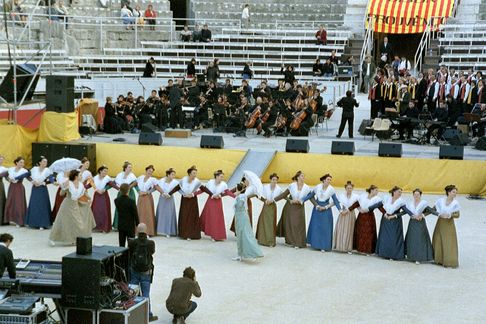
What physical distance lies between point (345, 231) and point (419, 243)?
53.5 inches

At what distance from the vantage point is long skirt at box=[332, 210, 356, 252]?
56.4 ft

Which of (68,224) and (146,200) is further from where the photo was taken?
(146,200)

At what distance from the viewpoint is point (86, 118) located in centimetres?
2706

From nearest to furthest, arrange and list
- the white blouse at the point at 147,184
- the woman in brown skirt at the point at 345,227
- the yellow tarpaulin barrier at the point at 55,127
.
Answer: the woman in brown skirt at the point at 345,227 < the white blouse at the point at 147,184 < the yellow tarpaulin barrier at the point at 55,127

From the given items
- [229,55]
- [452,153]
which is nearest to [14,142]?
[452,153]

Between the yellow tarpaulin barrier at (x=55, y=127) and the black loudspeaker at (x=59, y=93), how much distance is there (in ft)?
0.62

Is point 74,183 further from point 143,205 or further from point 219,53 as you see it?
point 219,53

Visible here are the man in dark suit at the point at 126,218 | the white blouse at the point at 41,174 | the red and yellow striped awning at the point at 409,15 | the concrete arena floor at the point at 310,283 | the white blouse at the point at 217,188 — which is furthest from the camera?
the red and yellow striped awning at the point at 409,15

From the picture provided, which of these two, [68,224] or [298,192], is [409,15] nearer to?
[298,192]

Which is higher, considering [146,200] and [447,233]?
[146,200]

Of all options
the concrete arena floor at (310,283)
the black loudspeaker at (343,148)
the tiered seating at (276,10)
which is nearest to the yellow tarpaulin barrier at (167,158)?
the black loudspeaker at (343,148)

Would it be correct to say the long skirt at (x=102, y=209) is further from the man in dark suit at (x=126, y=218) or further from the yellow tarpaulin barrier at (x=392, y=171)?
the yellow tarpaulin barrier at (x=392, y=171)

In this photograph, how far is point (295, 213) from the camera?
1755 centimetres

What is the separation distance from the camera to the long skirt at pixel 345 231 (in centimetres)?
1719
